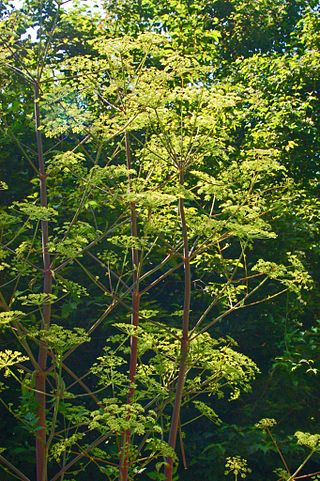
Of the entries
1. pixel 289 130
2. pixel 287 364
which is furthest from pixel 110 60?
pixel 289 130

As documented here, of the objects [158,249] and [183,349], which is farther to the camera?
[158,249]

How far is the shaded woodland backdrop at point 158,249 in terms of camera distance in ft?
11.6

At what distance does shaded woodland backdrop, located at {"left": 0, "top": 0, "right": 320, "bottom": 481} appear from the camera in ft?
11.6

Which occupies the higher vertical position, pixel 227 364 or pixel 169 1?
pixel 169 1

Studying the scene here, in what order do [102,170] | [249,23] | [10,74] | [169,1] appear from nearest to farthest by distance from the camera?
1. [102,170]
2. [10,74]
3. [169,1]
4. [249,23]

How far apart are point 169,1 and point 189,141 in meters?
4.87

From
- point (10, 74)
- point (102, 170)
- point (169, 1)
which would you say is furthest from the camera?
point (169, 1)

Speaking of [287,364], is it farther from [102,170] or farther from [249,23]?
[249,23]

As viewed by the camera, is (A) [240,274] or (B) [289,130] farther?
(B) [289,130]

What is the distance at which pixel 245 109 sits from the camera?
7.65 meters

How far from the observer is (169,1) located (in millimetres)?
7996

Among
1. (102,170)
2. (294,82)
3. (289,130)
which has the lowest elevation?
(102,170)

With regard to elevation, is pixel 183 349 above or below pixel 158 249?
below

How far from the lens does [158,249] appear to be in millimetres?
5156
